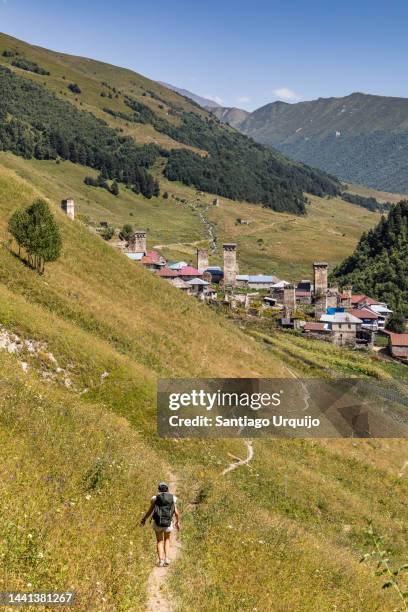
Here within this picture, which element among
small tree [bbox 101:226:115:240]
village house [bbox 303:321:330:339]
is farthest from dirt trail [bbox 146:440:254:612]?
small tree [bbox 101:226:115:240]

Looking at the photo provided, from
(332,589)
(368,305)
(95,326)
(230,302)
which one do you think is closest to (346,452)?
(95,326)

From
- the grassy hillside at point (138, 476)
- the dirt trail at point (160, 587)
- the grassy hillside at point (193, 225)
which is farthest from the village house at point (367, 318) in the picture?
the dirt trail at point (160, 587)

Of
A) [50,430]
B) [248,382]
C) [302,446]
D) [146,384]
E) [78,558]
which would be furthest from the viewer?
[248,382]

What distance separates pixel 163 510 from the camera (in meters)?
10.5

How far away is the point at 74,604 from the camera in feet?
25.7

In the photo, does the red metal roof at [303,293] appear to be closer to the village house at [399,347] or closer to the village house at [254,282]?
the village house at [254,282]

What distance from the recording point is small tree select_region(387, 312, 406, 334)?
262 ft

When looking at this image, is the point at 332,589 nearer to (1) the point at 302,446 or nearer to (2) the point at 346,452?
(1) the point at 302,446

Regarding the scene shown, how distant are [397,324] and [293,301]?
15.7 m

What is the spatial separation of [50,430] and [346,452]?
20.4m

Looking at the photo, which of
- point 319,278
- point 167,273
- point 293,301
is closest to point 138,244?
point 167,273

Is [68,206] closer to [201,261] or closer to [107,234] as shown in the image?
[107,234]

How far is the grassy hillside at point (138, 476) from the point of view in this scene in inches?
383

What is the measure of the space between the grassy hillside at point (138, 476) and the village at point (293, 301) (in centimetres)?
2241
